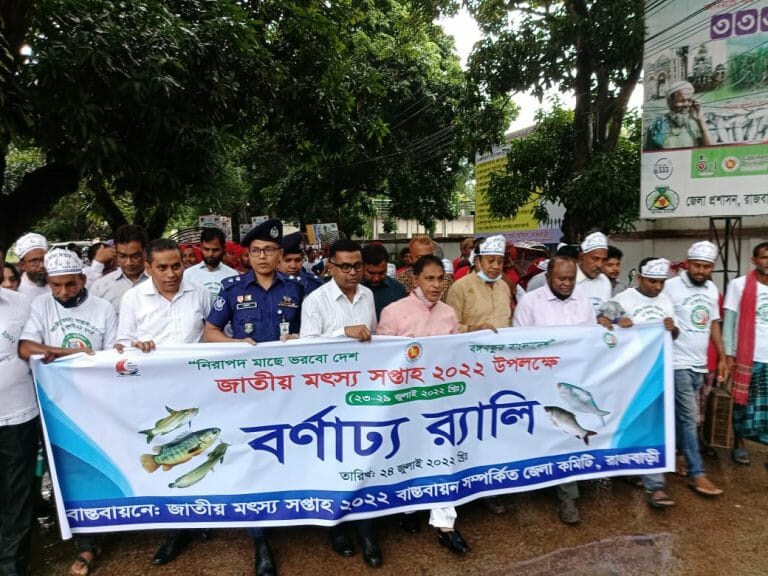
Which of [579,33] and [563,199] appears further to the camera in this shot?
[563,199]

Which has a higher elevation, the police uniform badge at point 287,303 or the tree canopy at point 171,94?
the tree canopy at point 171,94

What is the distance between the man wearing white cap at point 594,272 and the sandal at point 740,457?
1.59 meters

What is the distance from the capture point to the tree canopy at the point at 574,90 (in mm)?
6238

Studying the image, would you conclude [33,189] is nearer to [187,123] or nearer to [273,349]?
[187,123]

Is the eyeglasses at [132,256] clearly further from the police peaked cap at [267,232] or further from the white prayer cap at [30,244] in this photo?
the police peaked cap at [267,232]

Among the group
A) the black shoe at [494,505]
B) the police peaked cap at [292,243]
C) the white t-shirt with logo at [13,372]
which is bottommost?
the black shoe at [494,505]

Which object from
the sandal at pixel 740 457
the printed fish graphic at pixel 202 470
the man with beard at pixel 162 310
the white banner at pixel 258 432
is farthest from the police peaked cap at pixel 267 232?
the sandal at pixel 740 457

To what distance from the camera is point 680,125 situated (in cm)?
598

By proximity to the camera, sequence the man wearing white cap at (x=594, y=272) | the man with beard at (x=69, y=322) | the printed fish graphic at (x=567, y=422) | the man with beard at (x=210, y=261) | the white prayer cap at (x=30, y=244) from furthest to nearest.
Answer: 1. the man with beard at (x=210, y=261)
2. the man wearing white cap at (x=594, y=272)
3. the white prayer cap at (x=30, y=244)
4. the printed fish graphic at (x=567, y=422)
5. the man with beard at (x=69, y=322)

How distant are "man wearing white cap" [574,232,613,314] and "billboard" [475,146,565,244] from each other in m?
8.30


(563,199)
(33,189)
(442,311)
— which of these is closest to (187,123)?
(33,189)

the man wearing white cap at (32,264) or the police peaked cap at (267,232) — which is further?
the man wearing white cap at (32,264)

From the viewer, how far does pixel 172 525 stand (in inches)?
116

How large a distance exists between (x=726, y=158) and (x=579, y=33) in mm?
2221
